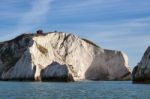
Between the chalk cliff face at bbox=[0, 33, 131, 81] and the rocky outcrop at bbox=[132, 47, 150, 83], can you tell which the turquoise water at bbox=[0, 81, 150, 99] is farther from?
the chalk cliff face at bbox=[0, 33, 131, 81]

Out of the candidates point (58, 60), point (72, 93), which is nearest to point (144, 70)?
point (72, 93)

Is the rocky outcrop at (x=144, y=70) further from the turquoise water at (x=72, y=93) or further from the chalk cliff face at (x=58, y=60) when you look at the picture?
the chalk cliff face at (x=58, y=60)

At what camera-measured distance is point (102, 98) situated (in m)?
51.9

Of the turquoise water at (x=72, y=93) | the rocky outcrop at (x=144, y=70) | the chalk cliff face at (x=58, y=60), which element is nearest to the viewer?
the turquoise water at (x=72, y=93)

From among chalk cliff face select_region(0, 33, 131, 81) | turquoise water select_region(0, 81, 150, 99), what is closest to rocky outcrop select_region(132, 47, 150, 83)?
turquoise water select_region(0, 81, 150, 99)

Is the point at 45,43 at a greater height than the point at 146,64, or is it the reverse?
the point at 45,43

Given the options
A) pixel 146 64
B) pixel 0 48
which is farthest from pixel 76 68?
pixel 146 64

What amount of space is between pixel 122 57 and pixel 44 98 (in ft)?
372

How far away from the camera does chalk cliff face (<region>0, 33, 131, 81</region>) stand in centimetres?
→ 12675

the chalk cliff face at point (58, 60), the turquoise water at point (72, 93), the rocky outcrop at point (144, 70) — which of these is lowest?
the turquoise water at point (72, 93)

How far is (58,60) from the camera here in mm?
143875

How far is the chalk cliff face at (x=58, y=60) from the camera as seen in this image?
416 feet

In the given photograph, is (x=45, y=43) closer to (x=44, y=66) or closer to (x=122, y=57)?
(x=44, y=66)

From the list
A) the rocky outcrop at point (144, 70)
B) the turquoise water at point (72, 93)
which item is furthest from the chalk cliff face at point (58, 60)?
the turquoise water at point (72, 93)
